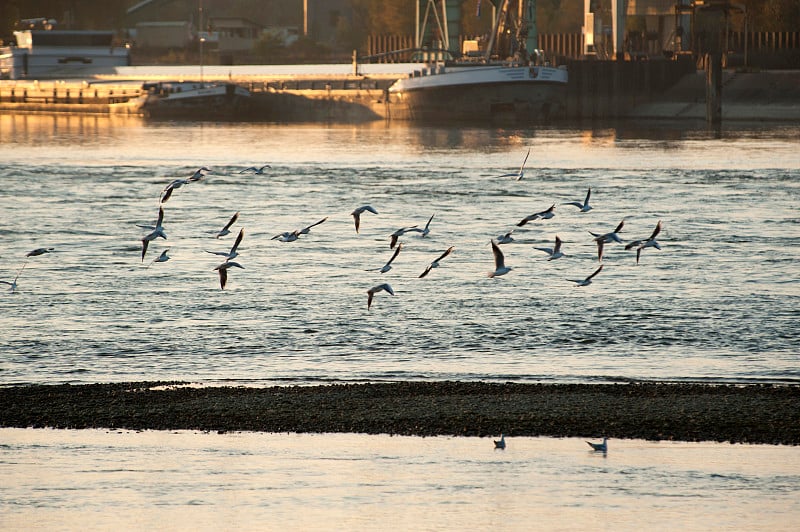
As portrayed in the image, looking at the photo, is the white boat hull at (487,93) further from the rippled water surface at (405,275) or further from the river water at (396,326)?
the river water at (396,326)

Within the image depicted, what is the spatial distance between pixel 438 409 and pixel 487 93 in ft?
306

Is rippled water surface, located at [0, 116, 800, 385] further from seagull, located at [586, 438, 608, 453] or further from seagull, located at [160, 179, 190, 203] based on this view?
seagull, located at [586, 438, 608, 453]

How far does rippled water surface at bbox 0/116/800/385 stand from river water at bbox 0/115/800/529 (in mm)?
125

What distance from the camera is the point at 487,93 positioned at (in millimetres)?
112688

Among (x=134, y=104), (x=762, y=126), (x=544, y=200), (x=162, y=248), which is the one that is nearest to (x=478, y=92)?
(x=762, y=126)

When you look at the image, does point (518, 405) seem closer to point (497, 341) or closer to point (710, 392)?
point (710, 392)

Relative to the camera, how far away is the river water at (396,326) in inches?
688

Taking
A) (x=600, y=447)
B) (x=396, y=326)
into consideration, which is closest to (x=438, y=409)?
(x=600, y=447)

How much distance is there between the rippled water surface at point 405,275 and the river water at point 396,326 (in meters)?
0.12

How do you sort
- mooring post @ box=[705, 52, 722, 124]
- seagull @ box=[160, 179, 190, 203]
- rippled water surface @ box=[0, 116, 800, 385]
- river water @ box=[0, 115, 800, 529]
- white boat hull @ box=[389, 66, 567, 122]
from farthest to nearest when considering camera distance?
white boat hull @ box=[389, 66, 567, 122] → mooring post @ box=[705, 52, 722, 124] → seagull @ box=[160, 179, 190, 203] → rippled water surface @ box=[0, 116, 800, 385] → river water @ box=[0, 115, 800, 529]

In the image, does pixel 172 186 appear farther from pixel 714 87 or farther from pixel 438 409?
pixel 714 87

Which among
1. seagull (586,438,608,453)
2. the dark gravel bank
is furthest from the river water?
the dark gravel bank

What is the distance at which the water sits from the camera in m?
16.8

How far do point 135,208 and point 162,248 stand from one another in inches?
461
